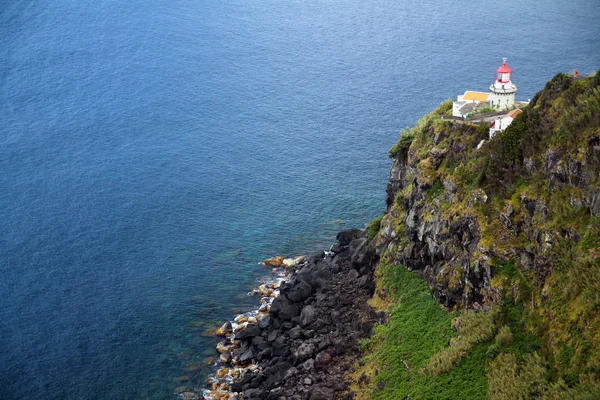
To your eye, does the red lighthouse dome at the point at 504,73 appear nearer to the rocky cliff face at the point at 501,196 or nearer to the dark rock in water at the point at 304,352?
the rocky cliff face at the point at 501,196

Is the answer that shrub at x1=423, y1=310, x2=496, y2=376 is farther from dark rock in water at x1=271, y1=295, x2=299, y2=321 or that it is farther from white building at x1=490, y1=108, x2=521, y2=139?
dark rock in water at x1=271, y1=295, x2=299, y2=321

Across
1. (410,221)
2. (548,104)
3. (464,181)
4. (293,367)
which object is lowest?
(293,367)

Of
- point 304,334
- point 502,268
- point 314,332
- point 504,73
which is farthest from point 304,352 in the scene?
point 504,73

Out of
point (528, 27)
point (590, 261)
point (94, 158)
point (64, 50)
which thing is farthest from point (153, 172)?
point (528, 27)

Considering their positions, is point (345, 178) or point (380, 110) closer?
point (345, 178)

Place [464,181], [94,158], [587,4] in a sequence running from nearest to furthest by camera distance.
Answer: [464,181]
[94,158]
[587,4]

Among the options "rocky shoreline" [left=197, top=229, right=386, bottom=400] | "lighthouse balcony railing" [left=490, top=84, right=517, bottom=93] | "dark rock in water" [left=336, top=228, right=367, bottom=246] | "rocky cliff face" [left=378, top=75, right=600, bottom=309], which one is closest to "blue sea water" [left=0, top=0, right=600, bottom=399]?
"rocky shoreline" [left=197, top=229, right=386, bottom=400]

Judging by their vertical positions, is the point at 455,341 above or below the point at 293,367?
above

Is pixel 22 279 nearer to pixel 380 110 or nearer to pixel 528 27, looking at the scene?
pixel 380 110
